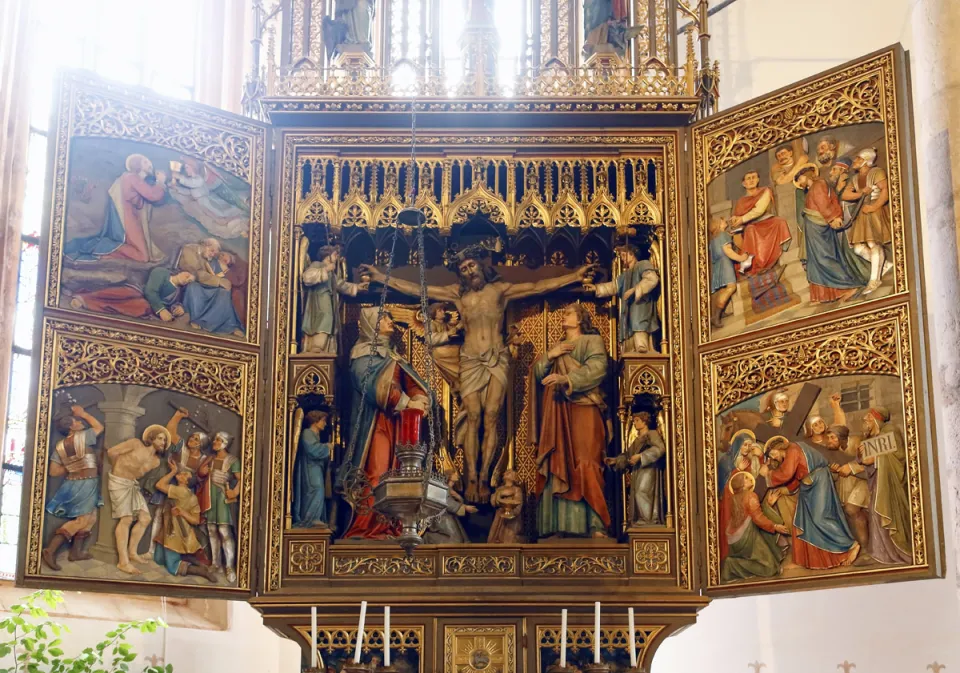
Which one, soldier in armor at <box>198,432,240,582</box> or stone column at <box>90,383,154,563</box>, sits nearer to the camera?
stone column at <box>90,383,154,563</box>

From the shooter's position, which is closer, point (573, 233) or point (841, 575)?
point (841, 575)

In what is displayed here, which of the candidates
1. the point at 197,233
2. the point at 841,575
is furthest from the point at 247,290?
the point at 841,575

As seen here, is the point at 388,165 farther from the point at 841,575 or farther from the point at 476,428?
the point at 841,575

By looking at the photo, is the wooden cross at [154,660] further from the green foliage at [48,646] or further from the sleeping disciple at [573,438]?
the sleeping disciple at [573,438]

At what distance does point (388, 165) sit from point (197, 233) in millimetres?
1430

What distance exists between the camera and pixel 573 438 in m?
11.0

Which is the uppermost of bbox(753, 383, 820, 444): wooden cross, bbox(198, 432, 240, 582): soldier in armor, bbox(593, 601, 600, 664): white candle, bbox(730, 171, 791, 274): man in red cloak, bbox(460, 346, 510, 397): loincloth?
bbox(730, 171, 791, 274): man in red cloak

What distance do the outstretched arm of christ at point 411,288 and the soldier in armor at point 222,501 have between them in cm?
166

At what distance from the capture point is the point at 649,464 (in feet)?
35.0

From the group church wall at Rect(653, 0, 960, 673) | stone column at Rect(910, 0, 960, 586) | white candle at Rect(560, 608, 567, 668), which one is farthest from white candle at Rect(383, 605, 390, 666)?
church wall at Rect(653, 0, 960, 673)

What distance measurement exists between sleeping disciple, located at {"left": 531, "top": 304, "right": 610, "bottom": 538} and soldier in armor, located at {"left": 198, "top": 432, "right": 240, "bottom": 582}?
204cm

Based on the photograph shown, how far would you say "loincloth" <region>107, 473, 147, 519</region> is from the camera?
10.0 meters

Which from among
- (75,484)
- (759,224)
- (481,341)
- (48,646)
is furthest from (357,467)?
(759,224)

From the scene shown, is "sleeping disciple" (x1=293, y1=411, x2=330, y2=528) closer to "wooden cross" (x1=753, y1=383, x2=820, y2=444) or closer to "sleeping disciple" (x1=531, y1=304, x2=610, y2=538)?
"sleeping disciple" (x1=531, y1=304, x2=610, y2=538)
